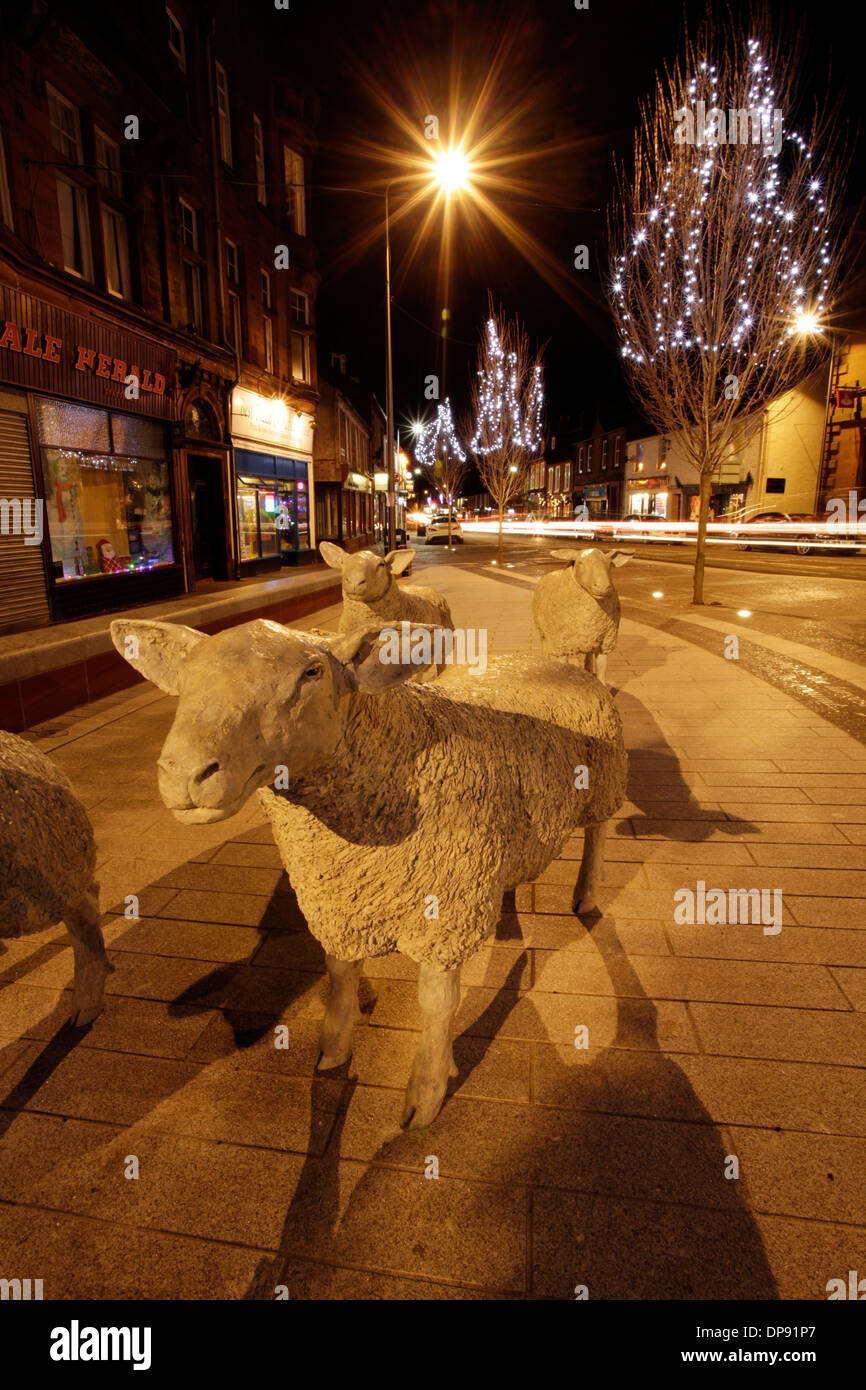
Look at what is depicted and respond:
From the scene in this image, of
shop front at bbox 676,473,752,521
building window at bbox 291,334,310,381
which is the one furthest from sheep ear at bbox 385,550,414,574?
shop front at bbox 676,473,752,521

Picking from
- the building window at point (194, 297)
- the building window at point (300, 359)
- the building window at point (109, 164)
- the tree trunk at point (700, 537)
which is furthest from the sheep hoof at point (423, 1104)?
the building window at point (300, 359)

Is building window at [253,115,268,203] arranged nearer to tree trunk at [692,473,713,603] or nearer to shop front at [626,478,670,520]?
tree trunk at [692,473,713,603]

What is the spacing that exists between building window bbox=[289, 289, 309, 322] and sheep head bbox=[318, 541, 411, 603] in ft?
63.0

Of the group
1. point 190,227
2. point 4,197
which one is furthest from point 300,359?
point 4,197

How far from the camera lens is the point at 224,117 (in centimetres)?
1591

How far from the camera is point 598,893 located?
3.54 m

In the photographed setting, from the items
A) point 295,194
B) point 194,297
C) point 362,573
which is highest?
point 295,194

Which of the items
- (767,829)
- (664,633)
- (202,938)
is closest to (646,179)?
(664,633)

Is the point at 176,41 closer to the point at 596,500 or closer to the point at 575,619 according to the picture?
the point at 575,619

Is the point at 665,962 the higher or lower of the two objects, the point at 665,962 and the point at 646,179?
the lower

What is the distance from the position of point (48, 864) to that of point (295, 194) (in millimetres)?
23637

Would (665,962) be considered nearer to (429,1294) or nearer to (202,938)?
(429,1294)
